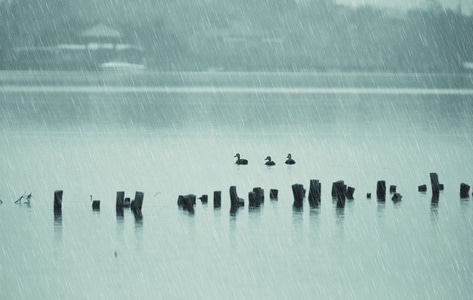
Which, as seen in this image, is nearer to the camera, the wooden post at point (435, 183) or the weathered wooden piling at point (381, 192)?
the weathered wooden piling at point (381, 192)

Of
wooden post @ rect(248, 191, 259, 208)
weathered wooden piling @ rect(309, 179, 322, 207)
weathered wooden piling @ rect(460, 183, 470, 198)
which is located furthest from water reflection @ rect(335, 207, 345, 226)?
weathered wooden piling @ rect(460, 183, 470, 198)

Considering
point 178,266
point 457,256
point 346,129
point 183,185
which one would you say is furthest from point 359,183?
point 346,129

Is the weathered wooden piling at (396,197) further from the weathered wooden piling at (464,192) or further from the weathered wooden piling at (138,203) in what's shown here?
the weathered wooden piling at (138,203)

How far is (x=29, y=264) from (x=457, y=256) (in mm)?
7558

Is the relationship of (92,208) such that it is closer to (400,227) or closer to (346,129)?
(400,227)

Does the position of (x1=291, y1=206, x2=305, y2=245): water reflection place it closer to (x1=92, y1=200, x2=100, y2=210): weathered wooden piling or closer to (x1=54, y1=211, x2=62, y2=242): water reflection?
(x1=92, y1=200, x2=100, y2=210): weathered wooden piling

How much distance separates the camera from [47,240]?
1853 centimetres

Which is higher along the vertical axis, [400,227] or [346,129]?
[346,129]

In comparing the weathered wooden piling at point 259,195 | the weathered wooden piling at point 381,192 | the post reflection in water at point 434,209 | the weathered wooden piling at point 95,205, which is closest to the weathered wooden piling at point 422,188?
the post reflection in water at point 434,209

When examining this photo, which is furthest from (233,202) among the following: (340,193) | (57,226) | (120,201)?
(57,226)

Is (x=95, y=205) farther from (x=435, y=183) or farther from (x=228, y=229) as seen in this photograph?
(x=435, y=183)

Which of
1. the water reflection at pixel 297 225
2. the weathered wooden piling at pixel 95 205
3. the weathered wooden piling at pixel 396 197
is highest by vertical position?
the weathered wooden piling at pixel 95 205

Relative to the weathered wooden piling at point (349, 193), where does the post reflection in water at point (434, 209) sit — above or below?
below

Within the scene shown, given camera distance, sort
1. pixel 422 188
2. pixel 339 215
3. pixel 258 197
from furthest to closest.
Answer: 1. pixel 422 188
2. pixel 258 197
3. pixel 339 215
